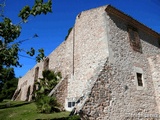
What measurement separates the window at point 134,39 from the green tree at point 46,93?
21.8 ft

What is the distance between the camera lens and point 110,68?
33.0ft

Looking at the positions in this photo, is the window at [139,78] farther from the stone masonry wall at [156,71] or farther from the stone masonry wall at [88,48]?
the stone masonry wall at [88,48]

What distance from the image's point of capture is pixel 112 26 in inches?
458

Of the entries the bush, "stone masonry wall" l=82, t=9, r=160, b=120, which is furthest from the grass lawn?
"stone masonry wall" l=82, t=9, r=160, b=120

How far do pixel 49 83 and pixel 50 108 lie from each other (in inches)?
150

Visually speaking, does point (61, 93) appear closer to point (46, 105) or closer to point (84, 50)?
point (46, 105)

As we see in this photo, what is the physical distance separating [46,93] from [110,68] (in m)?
6.03

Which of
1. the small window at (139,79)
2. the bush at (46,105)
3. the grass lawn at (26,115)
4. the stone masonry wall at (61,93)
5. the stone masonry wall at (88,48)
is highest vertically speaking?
the stone masonry wall at (88,48)

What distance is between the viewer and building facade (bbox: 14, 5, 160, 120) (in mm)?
9062

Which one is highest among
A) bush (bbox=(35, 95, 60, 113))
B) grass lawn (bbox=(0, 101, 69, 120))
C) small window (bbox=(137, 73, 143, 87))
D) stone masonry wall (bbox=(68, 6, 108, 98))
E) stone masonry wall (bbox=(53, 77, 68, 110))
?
stone masonry wall (bbox=(68, 6, 108, 98))

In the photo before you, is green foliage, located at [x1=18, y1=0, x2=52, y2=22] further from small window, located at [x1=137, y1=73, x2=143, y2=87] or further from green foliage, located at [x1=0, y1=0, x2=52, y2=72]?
small window, located at [x1=137, y1=73, x2=143, y2=87]

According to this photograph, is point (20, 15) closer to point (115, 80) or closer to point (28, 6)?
point (28, 6)

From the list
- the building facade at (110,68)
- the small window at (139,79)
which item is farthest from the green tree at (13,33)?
the small window at (139,79)

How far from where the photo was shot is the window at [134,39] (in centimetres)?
1241
